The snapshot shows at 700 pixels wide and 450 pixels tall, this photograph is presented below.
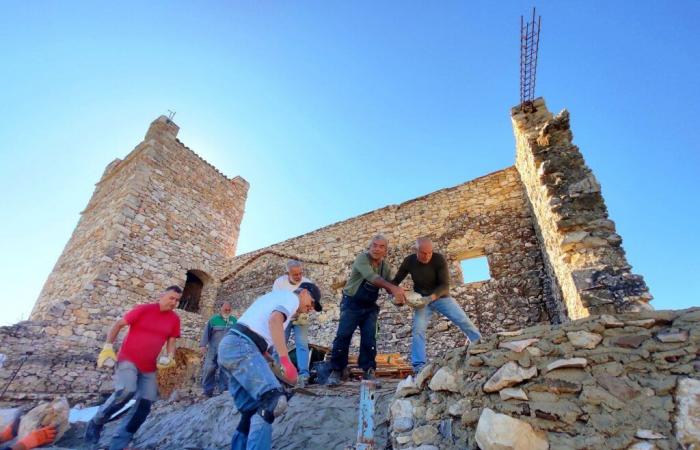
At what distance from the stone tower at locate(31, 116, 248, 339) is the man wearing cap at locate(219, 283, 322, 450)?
629 centimetres

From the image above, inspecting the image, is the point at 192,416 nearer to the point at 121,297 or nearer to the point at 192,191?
the point at 121,297

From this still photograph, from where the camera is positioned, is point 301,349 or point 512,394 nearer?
point 512,394

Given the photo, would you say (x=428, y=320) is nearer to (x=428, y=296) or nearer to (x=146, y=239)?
(x=428, y=296)

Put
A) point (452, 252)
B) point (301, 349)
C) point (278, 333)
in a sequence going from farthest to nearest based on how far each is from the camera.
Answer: point (452, 252) < point (301, 349) < point (278, 333)

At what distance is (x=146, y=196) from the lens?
29.8 ft

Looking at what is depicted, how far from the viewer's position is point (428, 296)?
3541 millimetres

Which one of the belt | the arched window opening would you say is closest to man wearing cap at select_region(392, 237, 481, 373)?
the belt

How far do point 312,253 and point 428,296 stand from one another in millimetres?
5476

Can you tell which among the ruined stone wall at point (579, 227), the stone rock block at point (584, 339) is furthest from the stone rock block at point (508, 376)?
the ruined stone wall at point (579, 227)

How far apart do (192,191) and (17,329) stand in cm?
523

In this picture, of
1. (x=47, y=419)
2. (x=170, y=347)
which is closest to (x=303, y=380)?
(x=170, y=347)

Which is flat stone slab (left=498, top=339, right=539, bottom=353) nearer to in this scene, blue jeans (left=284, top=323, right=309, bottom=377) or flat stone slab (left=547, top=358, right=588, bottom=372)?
flat stone slab (left=547, top=358, right=588, bottom=372)

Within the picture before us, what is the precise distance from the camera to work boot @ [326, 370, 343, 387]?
3549 millimetres

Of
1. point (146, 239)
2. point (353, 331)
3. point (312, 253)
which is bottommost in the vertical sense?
point (353, 331)
